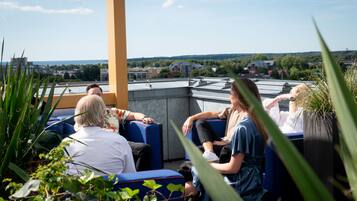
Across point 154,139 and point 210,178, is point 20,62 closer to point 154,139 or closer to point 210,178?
point 210,178

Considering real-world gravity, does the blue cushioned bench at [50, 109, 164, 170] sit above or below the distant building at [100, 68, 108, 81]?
below

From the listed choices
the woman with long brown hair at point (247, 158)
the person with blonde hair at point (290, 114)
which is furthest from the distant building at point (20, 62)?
the person with blonde hair at point (290, 114)

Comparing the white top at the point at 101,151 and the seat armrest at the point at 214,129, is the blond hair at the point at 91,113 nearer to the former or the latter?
the white top at the point at 101,151

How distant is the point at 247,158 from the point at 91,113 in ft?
3.55

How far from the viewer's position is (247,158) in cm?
305

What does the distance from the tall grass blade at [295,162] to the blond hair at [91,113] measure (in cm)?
272

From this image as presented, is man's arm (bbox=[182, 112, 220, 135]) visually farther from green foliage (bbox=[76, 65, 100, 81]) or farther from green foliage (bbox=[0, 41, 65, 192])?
green foliage (bbox=[0, 41, 65, 192])

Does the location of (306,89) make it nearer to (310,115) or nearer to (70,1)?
(310,115)

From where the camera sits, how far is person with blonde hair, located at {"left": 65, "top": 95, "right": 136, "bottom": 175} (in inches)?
119

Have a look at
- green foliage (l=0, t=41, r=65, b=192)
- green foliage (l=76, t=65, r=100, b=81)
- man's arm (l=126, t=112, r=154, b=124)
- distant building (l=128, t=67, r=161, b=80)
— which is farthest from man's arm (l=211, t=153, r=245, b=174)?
distant building (l=128, t=67, r=161, b=80)

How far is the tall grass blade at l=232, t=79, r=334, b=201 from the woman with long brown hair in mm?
2422

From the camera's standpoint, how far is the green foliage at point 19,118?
192cm

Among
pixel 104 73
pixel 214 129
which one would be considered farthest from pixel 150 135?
pixel 104 73

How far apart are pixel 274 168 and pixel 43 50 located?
2541 mm
